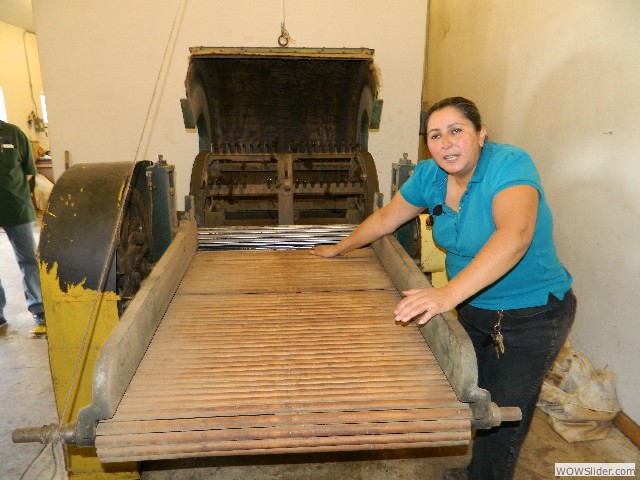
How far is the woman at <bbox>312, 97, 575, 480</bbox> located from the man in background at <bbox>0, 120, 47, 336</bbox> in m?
3.36

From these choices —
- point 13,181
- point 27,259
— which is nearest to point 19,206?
point 13,181

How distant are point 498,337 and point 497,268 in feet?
1.15

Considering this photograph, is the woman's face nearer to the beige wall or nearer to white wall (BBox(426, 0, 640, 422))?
white wall (BBox(426, 0, 640, 422))

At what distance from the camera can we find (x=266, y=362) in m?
1.62

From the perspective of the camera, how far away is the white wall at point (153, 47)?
4.58 m

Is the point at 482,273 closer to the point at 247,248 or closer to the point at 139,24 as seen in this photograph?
the point at 247,248

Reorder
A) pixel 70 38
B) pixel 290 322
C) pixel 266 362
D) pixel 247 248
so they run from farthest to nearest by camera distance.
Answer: pixel 70 38, pixel 247 248, pixel 290 322, pixel 266 362

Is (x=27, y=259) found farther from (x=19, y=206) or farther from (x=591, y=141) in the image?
(x=591, y=141)

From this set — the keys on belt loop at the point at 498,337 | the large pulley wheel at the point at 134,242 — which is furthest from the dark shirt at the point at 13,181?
the keys on belt loop at the point at 498,337

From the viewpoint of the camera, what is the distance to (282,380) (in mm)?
1503

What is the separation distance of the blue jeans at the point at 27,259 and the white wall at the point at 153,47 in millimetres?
1240

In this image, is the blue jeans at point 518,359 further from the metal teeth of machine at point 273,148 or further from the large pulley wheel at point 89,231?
the metal teeth of machine at point 273,148

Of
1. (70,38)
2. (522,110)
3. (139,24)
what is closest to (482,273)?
(522,110)

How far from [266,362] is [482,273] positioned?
2.49 feet
